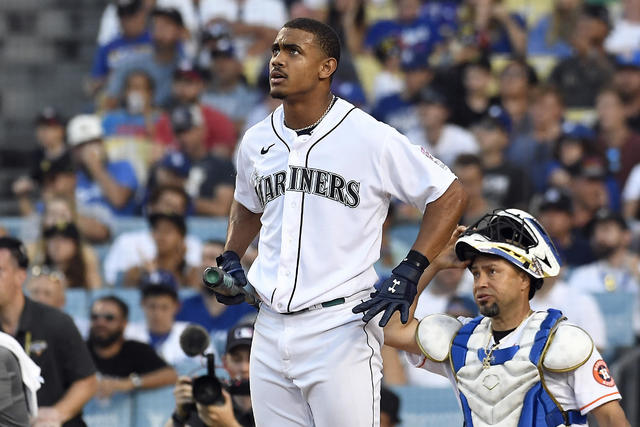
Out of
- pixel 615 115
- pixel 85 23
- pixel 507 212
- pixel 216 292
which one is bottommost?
pixel 216 292

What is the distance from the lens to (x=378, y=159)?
4.09 m

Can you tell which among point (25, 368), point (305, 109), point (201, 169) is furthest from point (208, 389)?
point (201, 169)

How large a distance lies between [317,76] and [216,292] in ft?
2.72

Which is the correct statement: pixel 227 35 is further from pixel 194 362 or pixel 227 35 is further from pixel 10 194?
pixel 194 362

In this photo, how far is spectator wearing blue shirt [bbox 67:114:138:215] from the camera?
10133 mm

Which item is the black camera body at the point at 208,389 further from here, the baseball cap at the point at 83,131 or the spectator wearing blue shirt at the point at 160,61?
the spectator wearing blue shirt at the point at 160,61

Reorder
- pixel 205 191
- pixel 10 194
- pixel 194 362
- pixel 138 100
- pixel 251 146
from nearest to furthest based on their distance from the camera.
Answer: pixel 251 146
pixel 194 362
pixel 205 191
pixel 138 100
pixel 10 194

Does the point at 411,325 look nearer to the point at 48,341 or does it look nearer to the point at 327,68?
the point at 327,68

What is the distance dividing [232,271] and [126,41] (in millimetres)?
7912

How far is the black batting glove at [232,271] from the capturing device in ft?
14.0

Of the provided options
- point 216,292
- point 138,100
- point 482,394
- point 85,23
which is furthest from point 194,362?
point 85,23

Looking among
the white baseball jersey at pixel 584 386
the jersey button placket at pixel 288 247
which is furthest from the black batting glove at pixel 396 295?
the white baseball jersey at pixel 584 386

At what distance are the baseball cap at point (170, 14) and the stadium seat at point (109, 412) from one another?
218 inches

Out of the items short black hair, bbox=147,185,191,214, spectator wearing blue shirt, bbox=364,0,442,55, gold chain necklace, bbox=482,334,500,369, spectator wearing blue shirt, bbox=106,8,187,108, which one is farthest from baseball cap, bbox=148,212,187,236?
gold chain necklace, bbox=482,334,500,369
